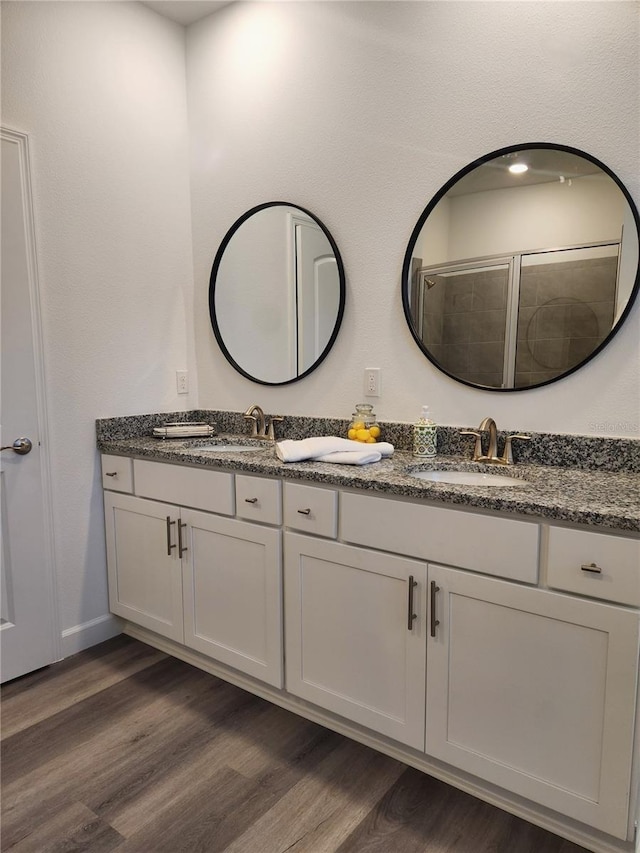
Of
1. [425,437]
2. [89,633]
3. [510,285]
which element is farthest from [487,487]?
[89,633]

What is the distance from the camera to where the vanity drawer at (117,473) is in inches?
94.4

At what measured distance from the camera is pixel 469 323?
2.01 m

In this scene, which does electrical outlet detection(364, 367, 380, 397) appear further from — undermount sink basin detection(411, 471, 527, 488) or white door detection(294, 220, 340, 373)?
undermount sink basin detection(411, 471, 527, 488)

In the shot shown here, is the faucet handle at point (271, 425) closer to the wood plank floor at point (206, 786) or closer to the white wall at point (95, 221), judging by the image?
the white wall at point (95, 221)

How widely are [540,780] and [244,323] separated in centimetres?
204

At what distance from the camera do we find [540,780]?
1.42 metres

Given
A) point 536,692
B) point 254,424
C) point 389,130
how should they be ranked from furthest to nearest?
point 254,424 < point 389,130 < point 536,692

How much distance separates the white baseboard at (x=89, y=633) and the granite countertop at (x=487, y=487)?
31.5 inches

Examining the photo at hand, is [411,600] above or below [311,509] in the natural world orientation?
below

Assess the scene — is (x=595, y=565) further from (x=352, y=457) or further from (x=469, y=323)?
(x=469, y=323)

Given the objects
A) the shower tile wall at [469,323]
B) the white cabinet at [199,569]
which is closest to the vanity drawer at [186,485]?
the white cabinet at [199,569]

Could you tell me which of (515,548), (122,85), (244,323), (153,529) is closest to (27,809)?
(153,529)

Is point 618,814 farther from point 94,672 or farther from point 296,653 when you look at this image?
point 94,672

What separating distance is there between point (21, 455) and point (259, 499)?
1009 millimetres
